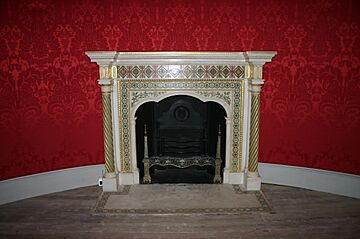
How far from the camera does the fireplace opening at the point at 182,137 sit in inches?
235

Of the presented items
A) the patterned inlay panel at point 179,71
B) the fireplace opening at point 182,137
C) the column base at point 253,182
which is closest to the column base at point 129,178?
the fireplace opening at point 182,137

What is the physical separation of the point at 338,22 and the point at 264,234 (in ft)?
10.8

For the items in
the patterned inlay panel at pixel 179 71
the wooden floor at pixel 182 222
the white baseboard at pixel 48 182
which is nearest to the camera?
the wooden floor at pixel 182 222

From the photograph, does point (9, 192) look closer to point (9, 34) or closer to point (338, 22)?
point (9, 34)

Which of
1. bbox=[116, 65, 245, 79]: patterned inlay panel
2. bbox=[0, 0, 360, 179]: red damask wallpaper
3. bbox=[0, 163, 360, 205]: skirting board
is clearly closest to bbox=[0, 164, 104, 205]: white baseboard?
bbox=[0, 163, 360, 205]: skirting board

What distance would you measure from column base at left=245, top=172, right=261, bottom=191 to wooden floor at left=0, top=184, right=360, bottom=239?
0.39 m

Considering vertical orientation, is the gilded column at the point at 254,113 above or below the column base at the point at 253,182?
above

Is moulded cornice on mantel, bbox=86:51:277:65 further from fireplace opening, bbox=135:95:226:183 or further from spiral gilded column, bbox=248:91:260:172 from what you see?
fireplace opening, bbox=135:95:226:183

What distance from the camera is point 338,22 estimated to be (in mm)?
4980

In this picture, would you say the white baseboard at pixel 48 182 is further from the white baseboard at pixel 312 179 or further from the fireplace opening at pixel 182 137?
the white baseboard at pixel 312 179

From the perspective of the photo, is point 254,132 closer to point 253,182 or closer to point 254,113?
point 254,113

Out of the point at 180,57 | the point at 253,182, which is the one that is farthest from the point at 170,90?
the point at 253,182

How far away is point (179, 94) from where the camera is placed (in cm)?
534

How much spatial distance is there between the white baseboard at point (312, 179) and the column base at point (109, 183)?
8.22 ft
